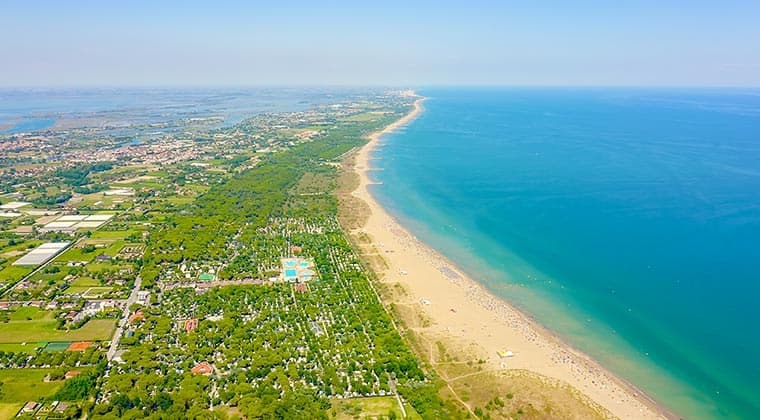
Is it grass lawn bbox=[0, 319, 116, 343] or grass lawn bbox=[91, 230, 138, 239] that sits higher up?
grass lawn bbox=[91, 230, 138, 239]

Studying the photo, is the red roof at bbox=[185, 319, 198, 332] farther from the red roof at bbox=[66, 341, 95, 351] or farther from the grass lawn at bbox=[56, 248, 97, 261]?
the grass lawn at bbox=[56, 248, 97, 261]

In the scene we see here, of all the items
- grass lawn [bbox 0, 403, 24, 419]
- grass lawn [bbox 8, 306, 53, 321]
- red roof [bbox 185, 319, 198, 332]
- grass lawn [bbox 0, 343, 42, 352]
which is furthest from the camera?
grass lawn [bbox 8, 306, 53, 321]

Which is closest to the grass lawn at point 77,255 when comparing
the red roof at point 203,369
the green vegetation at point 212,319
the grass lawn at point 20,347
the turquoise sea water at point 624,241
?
the green vegetation at point 212,319

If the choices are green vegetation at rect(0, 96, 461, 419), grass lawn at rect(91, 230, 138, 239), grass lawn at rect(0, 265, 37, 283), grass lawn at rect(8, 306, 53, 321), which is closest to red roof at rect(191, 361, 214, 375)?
green vegetation at rect(0, 96, 461, 419)

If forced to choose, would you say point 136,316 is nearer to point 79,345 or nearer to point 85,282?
point 79,345

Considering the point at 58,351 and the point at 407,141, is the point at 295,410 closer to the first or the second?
the point at 58,351

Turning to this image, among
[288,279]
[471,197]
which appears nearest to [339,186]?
[471,197]

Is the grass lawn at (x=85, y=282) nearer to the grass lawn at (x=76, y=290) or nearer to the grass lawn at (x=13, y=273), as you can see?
the grass lawn at (x=76, y=290)
